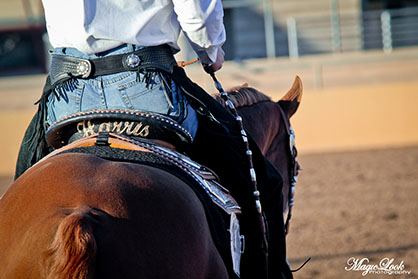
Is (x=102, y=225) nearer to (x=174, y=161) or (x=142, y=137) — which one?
(x=174, y=161)

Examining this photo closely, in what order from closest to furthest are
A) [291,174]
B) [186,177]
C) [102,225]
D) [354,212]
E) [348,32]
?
[102,225] < [186,177] < [291,174] < [354,212] < [348,32]

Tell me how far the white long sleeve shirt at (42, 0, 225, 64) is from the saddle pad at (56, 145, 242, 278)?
0.42m

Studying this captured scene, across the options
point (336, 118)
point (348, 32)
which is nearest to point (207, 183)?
point (336, 118)

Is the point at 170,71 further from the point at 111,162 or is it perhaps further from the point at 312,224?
the point at 312,224

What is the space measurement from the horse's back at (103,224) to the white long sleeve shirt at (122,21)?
512 millimetres

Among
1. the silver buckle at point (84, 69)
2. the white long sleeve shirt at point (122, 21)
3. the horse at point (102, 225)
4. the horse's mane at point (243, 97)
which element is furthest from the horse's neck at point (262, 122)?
the horse at point (102, 225)

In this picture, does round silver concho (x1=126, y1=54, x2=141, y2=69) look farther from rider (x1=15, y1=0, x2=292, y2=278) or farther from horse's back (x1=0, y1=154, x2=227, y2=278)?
horse's back (x1=0, y1=154, x2=227, y2=278)

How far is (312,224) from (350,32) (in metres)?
9.48

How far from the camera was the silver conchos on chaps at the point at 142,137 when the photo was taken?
79.1 inches

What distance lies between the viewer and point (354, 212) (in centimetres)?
614

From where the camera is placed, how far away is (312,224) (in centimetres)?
586

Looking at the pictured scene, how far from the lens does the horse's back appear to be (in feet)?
4.93

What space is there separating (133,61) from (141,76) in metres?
0.06

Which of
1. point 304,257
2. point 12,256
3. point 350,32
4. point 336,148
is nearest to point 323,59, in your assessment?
point 336,148
